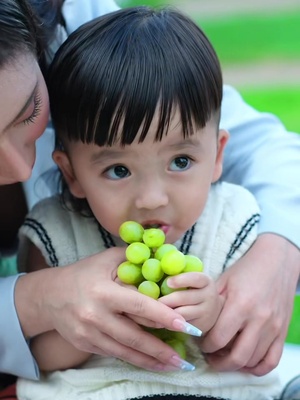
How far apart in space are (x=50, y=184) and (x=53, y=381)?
411 millimetres

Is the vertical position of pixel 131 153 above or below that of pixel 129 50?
below

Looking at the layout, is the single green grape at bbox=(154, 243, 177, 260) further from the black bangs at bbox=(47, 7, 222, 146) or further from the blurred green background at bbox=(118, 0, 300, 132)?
the blurred green background at bbox=(118, 0, 300, 132)

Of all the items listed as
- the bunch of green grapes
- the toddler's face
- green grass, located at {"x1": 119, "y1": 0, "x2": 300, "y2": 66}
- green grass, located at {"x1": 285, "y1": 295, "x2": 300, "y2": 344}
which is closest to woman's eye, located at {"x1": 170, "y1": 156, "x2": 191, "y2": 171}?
the toddler's face

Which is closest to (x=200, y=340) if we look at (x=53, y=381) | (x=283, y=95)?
(x=53, y=381)

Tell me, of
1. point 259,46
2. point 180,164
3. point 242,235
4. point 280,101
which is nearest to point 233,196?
point 242,235

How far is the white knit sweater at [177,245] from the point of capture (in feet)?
4.41

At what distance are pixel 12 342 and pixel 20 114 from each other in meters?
0.38

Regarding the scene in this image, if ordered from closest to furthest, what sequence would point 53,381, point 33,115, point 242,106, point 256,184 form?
point 33,115 → point 53,381 → point 256,184 → point 242,106

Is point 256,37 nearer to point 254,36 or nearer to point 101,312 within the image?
point 254,36

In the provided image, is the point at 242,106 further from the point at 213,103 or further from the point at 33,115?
the point at 33,115

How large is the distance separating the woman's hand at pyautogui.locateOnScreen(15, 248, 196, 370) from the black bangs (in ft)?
0.65

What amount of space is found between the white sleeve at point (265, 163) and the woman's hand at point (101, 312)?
313mm

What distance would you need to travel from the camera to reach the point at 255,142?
1610 mm

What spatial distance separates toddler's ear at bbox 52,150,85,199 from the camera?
1.38 meters
